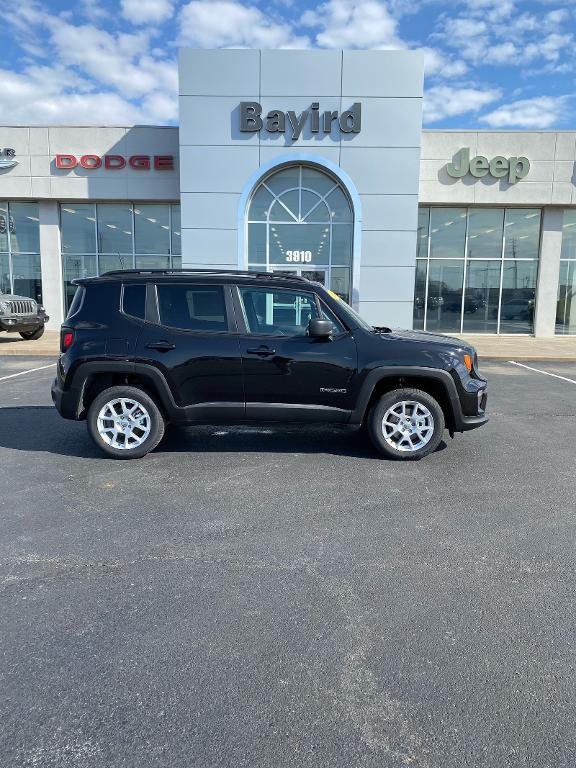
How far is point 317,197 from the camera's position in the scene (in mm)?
16766

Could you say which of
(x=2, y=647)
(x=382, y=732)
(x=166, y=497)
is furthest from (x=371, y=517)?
(x=2, y=647)

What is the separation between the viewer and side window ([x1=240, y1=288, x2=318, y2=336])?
522 cm

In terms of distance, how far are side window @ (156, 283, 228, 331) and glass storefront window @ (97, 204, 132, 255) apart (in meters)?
16.3

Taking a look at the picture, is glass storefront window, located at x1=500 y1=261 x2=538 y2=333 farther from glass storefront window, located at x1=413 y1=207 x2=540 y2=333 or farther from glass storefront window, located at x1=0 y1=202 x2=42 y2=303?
glass storefront window, located at x1=0 y1=202 x2=42 y2=303

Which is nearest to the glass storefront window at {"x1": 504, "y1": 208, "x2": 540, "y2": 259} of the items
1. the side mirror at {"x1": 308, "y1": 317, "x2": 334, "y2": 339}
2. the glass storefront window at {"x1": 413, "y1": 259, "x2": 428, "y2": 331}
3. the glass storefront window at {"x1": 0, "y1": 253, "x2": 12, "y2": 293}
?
the glass storefront window at {"x1": 413, "y1": 259, "x2": 428, "y2": 331}

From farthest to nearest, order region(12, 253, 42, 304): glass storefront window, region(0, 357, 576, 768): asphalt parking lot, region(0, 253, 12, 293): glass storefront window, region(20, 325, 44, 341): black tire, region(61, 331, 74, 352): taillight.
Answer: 1. region(0, 253, 12, 293): glass storefront window
2. region(12, 253, 42, 304): glass storefront window
3. region(20, 325, 44, 341): black tire
4. region(61, 331, 74, 352): taillight
5. region(0, 357, 576, 768): asphalt parking lot

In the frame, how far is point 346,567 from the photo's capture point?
3.18 m

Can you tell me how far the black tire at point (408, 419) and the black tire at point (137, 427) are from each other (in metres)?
2.20

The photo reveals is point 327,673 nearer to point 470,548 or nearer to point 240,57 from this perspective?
point 470,548

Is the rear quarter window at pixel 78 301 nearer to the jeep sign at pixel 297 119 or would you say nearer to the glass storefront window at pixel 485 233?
the jeep sign at pixel 297 119

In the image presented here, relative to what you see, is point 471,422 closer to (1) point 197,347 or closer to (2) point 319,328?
(2) point 319,328

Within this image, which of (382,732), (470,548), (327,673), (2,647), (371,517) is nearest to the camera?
(382,732)

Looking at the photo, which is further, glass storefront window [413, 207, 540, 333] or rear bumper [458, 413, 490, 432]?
glass storefront window [413, 207, 540, 333]

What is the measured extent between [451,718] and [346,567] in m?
1.20
